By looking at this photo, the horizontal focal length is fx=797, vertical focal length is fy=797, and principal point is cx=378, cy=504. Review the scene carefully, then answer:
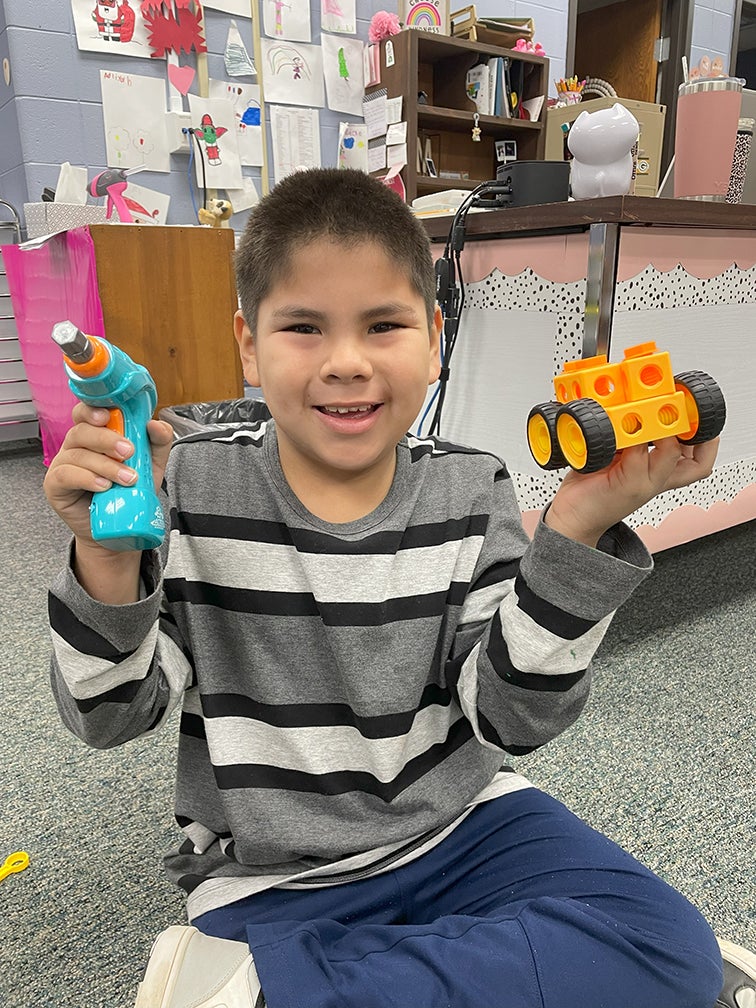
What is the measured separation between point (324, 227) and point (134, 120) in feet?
6.68

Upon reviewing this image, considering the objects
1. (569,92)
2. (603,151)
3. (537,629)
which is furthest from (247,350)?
(569,92)

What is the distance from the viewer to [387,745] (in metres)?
0.60

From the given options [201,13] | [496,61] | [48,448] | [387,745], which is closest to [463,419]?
[387,745]

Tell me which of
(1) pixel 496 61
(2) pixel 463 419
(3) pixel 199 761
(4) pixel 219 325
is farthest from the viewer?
(1) pixel 496 61

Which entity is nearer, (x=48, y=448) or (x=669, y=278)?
(x=669, y=278)

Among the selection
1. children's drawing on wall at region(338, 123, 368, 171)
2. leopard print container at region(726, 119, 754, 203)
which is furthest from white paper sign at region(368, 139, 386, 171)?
leopard print container at region(726, 119, 754, 203)

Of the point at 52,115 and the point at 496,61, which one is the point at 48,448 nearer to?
the point at 52,115

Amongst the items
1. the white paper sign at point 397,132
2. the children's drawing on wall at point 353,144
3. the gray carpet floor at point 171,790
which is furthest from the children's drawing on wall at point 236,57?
the gray carpet floor at point 171,790

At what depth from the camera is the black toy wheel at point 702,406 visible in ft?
1.46

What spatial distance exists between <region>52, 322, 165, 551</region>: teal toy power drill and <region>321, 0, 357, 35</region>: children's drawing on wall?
101 inches

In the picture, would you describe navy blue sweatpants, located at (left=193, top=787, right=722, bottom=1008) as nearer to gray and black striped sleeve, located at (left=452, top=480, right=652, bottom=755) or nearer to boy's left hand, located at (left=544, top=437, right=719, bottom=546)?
gray and black striped sleeve, located at (left=452, top=480, right=652, bottom=755)

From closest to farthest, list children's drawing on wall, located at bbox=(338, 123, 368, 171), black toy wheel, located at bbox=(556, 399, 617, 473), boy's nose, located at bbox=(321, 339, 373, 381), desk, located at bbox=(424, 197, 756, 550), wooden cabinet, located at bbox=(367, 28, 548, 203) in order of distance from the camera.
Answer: black toy wheel, located at bbox=(556, 399, 617, 473) < boy's nose, located at bbox=(321, 339, 373, 381) < desk, located at bbox=(424, 197, 756, 550) < wooden cabinet, located at bbox=(367, 28, 548, 203) < children's drawing on wall, located at bbox=(338, 123, 368, 171)

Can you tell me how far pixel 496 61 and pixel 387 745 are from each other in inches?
110

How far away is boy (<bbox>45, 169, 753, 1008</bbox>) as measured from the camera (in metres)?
0.52
